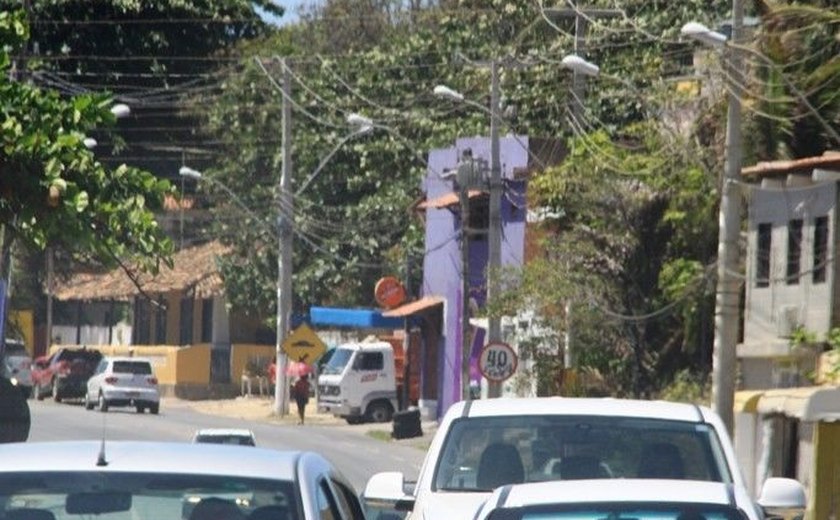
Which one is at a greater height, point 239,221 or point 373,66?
point 373,66

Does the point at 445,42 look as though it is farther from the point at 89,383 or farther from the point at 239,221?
the point at 89,383

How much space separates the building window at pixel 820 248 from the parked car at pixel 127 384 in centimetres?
2606

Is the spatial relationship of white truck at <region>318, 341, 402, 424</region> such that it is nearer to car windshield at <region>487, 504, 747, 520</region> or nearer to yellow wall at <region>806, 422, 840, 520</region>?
yellow wall at <region>806, 422, 840, 520</region>

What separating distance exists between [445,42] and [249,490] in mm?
55162

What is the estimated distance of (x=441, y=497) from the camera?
1114cm

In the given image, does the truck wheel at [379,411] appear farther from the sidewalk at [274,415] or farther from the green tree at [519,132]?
the green tree at [519,132]

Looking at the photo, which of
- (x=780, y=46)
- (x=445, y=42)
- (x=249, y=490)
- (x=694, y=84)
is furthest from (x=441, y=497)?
(x=445, y=42)

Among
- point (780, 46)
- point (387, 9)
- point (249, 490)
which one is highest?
point (387, 9)

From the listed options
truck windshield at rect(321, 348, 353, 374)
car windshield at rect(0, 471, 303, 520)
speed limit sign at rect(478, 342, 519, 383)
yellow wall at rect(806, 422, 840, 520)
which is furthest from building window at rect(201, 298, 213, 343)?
car windshield at rect(0, 471, 303, 520)

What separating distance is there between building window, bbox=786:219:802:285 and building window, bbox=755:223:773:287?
2.65 ft

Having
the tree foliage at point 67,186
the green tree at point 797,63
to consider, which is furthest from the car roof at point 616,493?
the green tree at point 797,63

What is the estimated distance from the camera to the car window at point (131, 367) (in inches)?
2206

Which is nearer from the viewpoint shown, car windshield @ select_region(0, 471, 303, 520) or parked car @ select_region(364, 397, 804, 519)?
car windshield @ select_region(0, 471, 303, 520)

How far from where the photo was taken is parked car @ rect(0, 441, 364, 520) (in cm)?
754
